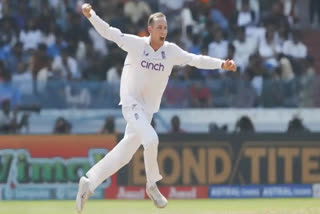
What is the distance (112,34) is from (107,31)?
104 millimetres

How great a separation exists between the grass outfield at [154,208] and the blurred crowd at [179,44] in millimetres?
2184

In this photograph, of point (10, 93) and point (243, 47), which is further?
point (243, 47)

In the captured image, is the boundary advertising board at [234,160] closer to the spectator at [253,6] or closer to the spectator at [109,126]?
the spectator at [109,126]

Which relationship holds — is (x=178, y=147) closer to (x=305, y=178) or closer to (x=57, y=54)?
(x=305, y=178)

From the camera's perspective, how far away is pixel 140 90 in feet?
43.9

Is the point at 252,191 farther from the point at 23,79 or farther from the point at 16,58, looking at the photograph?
the point at 16,58

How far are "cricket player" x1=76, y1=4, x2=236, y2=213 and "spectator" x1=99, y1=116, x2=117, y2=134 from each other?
6.38 metres

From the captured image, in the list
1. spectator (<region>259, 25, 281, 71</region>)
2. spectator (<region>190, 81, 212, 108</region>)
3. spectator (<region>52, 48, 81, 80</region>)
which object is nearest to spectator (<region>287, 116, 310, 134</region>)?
spectator (<region>190, 81, 212, 108</region>)

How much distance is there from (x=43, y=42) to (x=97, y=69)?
5.52ft

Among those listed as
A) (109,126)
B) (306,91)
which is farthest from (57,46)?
(306,91)

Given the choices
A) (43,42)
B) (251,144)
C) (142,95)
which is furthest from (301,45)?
(142,95)

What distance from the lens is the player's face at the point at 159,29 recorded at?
520 inches

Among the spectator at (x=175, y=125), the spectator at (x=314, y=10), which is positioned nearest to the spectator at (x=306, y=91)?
the spectator at (x=175, y=125)

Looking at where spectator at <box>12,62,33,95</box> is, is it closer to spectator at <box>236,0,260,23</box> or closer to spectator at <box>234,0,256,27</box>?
spectator at <box>234,0,256,27</box>
